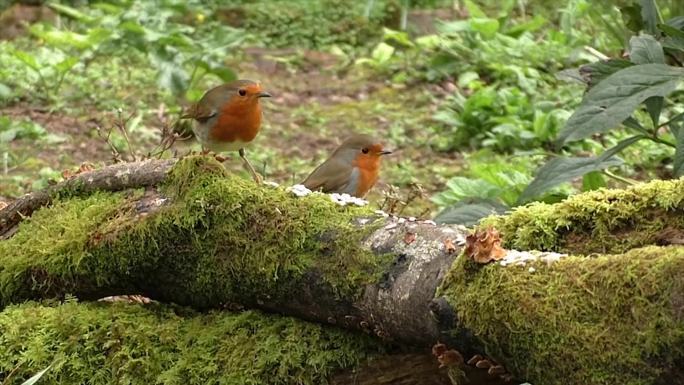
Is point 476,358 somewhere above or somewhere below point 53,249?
above

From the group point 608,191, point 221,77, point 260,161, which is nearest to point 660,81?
point 608,191

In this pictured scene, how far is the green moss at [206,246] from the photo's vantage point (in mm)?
2604

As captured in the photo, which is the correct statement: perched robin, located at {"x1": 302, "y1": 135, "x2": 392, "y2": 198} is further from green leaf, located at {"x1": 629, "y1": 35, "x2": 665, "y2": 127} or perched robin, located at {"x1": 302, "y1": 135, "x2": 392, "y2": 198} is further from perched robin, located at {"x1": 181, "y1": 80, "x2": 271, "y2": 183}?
green leaf, located at {"x1": 629, "y1": 35, "x2": 665, "y2": 127}

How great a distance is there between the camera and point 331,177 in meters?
4.57

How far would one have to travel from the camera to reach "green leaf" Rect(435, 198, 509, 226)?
3.42m

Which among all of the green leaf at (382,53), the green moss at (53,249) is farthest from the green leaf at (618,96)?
the green leaf at (382,53)

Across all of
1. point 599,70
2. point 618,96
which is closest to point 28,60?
point 599,70

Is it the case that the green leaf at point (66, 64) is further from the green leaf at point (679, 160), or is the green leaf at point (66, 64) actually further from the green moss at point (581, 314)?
the green moss at point (581, 314)

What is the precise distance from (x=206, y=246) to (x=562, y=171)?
1.18 metres

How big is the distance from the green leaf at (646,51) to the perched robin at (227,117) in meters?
1.71

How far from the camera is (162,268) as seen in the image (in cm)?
286

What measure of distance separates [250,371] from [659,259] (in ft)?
3.43

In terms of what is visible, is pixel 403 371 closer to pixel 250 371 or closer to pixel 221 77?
pixel 250 371

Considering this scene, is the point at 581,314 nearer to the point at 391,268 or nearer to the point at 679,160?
the point at 391,268
